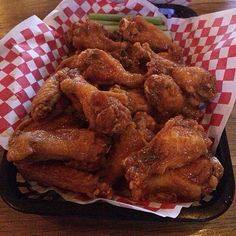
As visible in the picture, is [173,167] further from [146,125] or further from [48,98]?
[48,98]

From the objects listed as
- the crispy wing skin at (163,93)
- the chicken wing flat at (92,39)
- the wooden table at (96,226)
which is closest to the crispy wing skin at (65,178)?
the wooden table at (96,226)

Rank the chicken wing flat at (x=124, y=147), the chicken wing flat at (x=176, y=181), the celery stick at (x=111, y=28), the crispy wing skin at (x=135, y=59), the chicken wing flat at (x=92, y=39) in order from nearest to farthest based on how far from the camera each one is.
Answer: the chicken wing flat at (x=176, y=181) → the chicken wing flat at (x=124, y=147) → the crispy wing skin at (x=135, y=59) → the chicken wing flat at (x=92, y=39) → the celery stick at (x=111, y=28)

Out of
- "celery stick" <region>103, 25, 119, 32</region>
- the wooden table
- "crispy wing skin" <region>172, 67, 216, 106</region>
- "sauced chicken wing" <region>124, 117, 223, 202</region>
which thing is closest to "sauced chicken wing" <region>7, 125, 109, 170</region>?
"sauced chicken wing" <region>124, 117, 223, 202</region>

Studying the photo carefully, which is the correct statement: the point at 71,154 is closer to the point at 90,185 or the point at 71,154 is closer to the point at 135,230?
the point at 90,185

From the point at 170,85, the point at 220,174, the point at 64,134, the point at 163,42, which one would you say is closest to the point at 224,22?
the point at 163,42

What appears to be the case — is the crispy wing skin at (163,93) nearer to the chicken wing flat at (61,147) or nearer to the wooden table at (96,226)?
the chicken wing flat at (61,147)

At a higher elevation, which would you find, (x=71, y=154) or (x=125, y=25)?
(x=125, y=25)

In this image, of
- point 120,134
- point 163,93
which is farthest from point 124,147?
point 163,93
